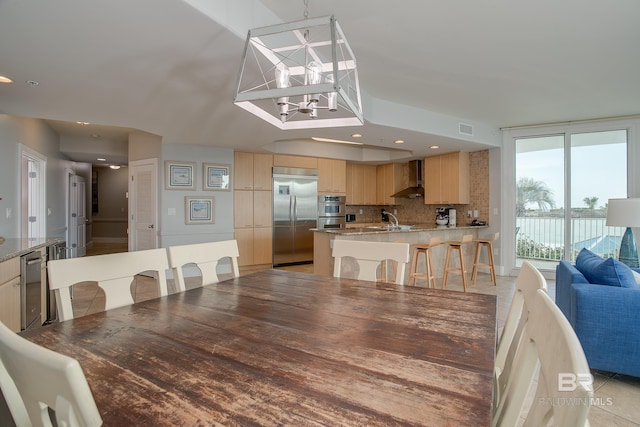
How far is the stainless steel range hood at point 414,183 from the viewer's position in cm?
713

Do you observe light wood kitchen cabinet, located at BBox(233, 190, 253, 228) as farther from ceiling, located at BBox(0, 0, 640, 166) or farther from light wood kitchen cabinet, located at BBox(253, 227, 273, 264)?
ceiling, located at BBox(0, 0, 640, 166)

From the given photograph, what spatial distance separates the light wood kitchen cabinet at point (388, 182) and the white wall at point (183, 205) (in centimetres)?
366

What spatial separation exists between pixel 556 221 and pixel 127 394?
20.8ft

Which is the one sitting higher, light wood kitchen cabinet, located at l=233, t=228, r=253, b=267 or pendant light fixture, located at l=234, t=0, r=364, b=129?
pendant light fixture, located at l=234, t=0, r=364, b=129

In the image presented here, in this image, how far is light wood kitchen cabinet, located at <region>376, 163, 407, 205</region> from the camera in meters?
7.79

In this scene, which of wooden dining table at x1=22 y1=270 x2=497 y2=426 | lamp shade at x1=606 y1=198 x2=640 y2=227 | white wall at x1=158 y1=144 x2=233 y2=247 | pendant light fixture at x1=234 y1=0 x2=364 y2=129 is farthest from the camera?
white wall at x1=158 y1=144 x2=233 y2=247

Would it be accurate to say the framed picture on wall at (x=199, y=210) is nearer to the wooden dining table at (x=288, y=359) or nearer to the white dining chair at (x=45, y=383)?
the wooden dining table at (x=288, y=359)

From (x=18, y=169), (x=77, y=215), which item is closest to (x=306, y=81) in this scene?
(x=18, y=169)

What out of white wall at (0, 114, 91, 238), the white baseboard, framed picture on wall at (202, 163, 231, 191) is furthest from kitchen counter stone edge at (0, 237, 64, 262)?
the white baseboard

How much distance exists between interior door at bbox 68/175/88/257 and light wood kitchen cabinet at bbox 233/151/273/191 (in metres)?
3.89

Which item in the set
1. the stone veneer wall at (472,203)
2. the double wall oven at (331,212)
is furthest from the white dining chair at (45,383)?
the stone veneer wall at (472,203)

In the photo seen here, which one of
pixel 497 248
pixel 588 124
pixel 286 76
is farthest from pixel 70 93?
pixel 588 124

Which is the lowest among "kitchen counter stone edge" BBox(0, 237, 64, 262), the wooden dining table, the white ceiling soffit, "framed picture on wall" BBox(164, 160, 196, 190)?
the wooden dining table

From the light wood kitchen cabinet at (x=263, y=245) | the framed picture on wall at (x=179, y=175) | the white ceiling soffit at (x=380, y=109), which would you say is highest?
the white ceiling soffit at (x=380, y=109)
